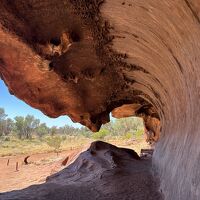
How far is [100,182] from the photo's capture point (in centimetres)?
719

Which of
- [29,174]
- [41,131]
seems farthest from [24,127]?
[29,174]

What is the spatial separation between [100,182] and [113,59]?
108 inches

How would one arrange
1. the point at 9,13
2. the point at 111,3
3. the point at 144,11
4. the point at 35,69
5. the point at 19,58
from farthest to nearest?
1. the point at 35,69
2. the point at 19,58
3. the point at 9,13
4. the point at 111,3
5. the point at 144,11

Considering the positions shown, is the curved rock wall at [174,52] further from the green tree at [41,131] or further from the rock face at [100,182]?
the green tree at [41,131]

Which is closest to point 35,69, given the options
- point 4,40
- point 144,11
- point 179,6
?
point 4,40

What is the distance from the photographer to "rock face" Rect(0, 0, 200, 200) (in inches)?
150

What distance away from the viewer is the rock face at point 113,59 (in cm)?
382

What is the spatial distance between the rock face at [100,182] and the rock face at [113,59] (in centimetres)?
53

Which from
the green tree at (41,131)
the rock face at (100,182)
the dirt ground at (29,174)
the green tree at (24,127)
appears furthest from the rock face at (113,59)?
the green tree at (41,131)

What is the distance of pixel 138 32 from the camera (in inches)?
215

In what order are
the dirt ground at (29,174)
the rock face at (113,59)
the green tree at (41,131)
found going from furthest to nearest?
1. the green tree at (41,131)
2. the dirt ground at (29,174)
3. the rock face at (113,59)

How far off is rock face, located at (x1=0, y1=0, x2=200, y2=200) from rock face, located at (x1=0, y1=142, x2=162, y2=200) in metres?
0.53

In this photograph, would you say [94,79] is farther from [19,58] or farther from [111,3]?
[111,3]

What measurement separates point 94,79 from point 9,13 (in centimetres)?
337
